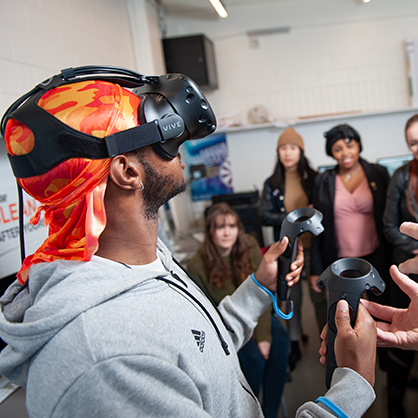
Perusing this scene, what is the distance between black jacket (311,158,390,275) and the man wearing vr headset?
167cm

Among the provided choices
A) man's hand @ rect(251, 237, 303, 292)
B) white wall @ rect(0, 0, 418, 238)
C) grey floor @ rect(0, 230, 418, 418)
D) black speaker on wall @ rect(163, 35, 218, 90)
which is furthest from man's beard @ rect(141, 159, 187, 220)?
black speaker on wall @ rect(163, 35, 218, 90)

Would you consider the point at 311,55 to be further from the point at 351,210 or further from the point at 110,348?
the point at 110,348

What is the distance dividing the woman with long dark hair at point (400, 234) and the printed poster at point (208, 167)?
2.78 m

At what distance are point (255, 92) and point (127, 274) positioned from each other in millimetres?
4418

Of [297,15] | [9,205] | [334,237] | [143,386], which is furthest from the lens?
[297,15]

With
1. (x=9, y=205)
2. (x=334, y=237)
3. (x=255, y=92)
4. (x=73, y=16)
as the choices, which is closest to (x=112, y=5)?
(x=73, y=16)

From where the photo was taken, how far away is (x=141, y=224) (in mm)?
833

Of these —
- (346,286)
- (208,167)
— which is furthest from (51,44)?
(208,167)

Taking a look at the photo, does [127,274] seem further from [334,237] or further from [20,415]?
[334,237]

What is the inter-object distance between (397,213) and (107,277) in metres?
1.98

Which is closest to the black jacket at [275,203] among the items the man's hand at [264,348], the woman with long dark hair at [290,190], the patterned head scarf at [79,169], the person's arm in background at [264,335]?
the woman with long dark hair at [290,190]

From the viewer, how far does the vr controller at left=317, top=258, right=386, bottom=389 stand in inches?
35.0

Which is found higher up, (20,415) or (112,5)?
(112,5)

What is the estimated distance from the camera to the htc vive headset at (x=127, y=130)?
2.27ft
